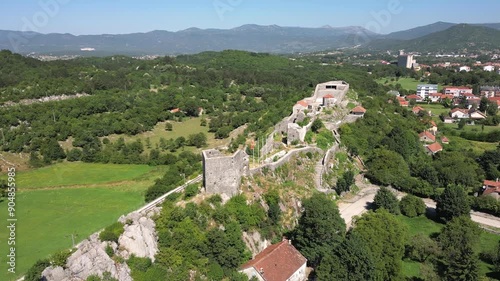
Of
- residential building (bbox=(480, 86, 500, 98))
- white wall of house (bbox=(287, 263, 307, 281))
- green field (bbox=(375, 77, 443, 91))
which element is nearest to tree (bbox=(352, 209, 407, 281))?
white wall of house (bbox=(287, 263, 307, 281))

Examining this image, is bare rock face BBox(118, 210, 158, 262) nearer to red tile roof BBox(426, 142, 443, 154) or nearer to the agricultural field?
the agricultural field

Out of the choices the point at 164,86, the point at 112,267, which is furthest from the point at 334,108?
the point at 164,86

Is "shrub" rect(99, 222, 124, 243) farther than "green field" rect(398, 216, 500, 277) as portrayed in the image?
No

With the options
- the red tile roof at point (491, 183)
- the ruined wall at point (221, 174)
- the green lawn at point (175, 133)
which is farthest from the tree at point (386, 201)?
the green lawn at point (175, 133)

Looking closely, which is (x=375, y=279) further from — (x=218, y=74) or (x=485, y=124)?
(x=218, y=74)

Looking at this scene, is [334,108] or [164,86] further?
[164,86]

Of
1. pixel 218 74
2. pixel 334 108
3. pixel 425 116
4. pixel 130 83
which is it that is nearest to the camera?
pixel 334 108
